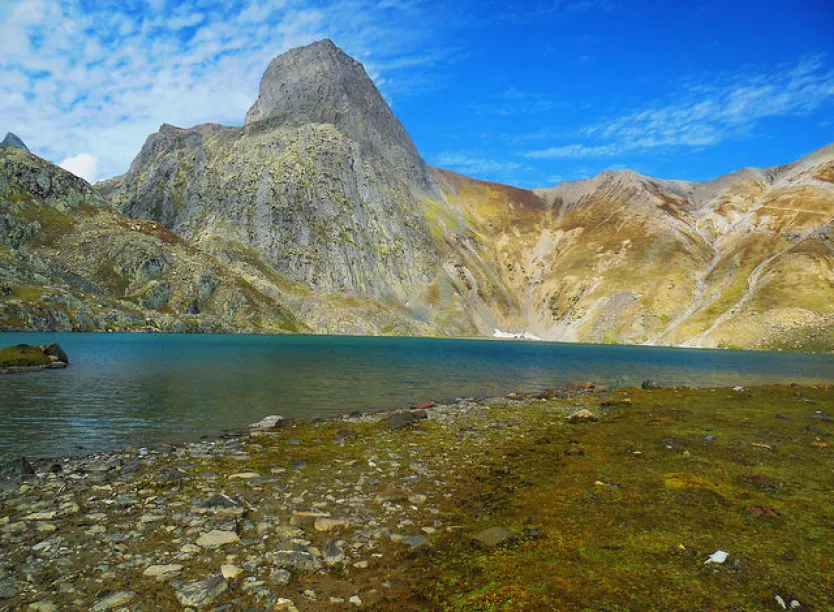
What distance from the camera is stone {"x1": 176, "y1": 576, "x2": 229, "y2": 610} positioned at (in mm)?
7902

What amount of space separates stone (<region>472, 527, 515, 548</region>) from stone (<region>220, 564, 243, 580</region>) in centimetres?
516

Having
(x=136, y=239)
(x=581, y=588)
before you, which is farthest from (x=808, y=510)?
(x=136, y=239)

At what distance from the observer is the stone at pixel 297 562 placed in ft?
30.3

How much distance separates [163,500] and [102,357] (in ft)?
205

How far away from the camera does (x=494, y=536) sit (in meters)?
10.7

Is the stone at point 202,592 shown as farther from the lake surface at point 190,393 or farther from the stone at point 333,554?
the lake surface at point 190,393

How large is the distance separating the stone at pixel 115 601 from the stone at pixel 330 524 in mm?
4176

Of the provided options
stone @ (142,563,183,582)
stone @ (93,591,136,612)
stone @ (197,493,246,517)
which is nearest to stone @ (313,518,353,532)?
stone @ (197,493,246,517)

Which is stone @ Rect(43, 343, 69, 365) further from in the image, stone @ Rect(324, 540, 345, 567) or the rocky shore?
stone @ Rect(324, 540, 345, 567)

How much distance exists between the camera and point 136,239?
7525 inches

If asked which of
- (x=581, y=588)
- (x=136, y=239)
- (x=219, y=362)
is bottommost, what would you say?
(x=219, y=362)

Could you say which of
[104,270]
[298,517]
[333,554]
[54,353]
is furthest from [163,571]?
[104,270]

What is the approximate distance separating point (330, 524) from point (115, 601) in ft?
15.6

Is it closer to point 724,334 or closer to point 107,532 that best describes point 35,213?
point 107,532
